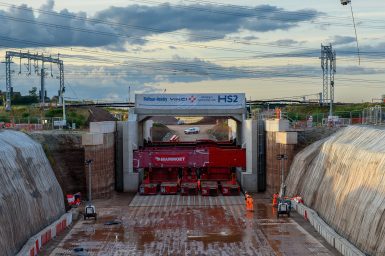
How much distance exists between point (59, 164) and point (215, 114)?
51.6 feet

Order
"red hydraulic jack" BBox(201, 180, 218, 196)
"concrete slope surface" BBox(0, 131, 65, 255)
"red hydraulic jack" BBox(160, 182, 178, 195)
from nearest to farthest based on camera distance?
"concrete slope surface" BBox(0, 131, 65, 255) < "red hydraulic jack" BBox(201, 180, 218, 196) < "red hydraulic jack" BBox(160, 182, 178, 195)

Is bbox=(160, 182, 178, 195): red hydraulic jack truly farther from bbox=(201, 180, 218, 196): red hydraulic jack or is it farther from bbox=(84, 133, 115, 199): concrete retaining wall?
bbox=(84, 133, 115, 199): concrete retaining wall

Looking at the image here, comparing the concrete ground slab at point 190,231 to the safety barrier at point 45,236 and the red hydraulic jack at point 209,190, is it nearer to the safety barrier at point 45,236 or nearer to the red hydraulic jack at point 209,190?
the safety barrier at point 45,236

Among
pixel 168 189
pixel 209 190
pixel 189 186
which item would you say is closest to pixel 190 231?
pixel 209 190

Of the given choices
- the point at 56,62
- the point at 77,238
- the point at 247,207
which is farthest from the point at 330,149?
the point at 56,62

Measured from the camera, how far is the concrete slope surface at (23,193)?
85.7 feet

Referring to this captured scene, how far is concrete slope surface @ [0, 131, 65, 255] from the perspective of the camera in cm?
2611

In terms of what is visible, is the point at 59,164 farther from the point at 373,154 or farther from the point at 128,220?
the point at 373,154

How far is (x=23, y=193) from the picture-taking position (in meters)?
29.9

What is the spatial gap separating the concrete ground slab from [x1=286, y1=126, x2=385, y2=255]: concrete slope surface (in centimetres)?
190

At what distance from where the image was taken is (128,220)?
122ft

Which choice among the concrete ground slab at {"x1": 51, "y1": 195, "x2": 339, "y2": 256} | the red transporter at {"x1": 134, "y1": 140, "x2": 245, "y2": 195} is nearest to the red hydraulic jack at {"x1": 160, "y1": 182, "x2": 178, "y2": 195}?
the red transporter at {"x1": 134, "y1": 140, "x2": 245, "y2": 195}

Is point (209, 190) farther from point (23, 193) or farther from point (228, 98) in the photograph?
point (23, 193)

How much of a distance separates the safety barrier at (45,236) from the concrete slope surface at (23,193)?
14.6 inches
